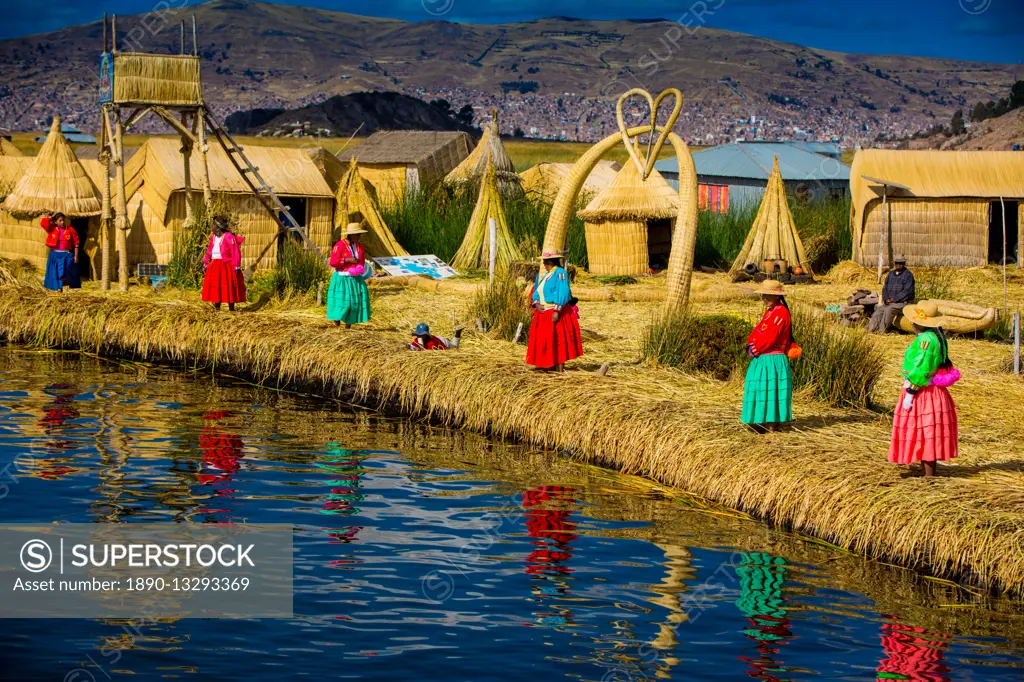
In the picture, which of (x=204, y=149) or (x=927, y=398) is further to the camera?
(x=204, y=149)

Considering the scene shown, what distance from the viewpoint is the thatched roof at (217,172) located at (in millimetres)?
20359

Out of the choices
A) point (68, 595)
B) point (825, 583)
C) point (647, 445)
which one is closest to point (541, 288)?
point (647, 445)

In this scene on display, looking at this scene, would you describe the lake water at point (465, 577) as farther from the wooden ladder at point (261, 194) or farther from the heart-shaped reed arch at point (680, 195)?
the wooden ladder at point (261, 194)

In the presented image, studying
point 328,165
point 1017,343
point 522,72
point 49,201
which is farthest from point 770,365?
point 522,72

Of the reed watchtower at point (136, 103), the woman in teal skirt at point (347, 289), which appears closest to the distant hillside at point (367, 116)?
the reed watchtower at point (136, 103)

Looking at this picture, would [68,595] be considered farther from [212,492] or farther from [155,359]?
[155,359]

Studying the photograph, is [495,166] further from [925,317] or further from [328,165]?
[925,317]

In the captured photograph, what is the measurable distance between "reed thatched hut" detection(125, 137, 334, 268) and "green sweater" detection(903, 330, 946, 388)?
1218cm

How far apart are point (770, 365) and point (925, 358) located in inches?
61.5

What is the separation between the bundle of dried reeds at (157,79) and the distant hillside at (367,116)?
208 ft

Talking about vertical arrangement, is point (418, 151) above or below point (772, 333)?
above

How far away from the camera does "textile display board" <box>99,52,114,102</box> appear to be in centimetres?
1869

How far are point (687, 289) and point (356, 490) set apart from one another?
5.41 metres

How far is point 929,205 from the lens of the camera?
24234 millimetres
